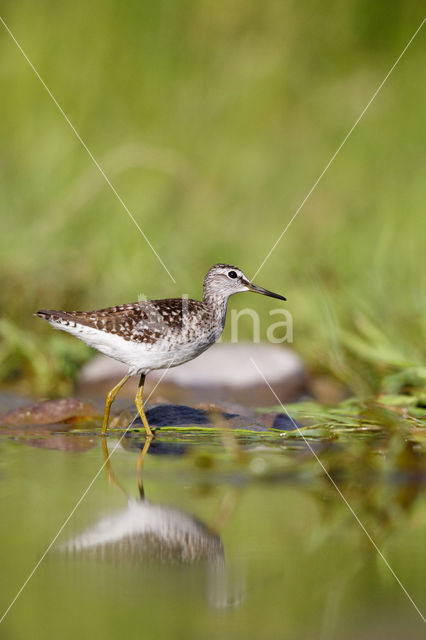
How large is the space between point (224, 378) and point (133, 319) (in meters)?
1.50

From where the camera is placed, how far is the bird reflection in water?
297cm

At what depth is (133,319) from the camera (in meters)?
6.24

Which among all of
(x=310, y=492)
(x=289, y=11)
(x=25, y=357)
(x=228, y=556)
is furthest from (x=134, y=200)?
(x=228, y=556)

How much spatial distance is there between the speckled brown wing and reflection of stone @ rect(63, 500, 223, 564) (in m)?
2.50

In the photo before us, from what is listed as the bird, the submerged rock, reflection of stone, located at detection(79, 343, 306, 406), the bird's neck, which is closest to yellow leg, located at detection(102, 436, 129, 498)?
the bird

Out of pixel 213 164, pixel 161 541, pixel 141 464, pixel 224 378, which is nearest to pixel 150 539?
pixel 161 541

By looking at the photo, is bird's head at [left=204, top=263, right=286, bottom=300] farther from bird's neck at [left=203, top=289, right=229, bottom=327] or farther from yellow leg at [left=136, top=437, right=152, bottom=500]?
yellow leg at [left=136, top=437, right=152, bottom=500]

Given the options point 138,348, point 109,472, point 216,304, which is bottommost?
point 109,472

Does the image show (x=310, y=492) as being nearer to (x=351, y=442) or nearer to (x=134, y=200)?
(x=351, y=442)

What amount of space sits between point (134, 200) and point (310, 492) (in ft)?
19.1

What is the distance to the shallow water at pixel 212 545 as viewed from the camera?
2572 mm

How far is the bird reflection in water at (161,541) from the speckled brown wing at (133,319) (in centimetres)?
237

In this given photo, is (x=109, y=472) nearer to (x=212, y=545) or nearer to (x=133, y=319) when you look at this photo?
(x=212, y=545)

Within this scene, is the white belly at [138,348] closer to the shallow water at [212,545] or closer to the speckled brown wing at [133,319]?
the speckled brown wing at [133,319]
